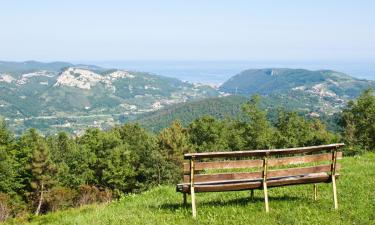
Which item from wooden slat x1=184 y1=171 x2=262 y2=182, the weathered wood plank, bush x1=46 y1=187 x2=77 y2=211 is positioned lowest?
bush x1=46 y1=187 x2=77 y2=211

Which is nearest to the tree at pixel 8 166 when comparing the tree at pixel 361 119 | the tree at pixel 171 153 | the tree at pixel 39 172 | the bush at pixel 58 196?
the tree at pixel 39 172

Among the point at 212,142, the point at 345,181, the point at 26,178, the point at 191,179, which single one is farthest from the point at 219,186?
the point at 212,142

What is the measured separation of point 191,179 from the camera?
10.5 metres

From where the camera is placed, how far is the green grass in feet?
33.6

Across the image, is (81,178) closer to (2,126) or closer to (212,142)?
(2,126)

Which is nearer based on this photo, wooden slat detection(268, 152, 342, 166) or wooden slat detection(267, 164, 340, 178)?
wooden slat detection(268, 152, 342, 166)

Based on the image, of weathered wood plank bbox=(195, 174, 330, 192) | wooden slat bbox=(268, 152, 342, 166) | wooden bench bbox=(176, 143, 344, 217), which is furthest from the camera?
wooden slat bbox=(268, 152, 342, 166)

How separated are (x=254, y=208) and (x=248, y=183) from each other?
0.77 m

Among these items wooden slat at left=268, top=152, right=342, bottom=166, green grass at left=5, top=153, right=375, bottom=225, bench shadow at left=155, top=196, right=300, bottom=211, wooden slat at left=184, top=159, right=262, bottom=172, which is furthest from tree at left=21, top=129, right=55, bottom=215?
wooden slat at left=268, top=152, right=342, bottom=166

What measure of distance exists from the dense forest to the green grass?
44639mm

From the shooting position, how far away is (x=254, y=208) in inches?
436

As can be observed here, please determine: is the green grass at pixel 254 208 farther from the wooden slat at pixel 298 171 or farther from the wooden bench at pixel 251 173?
the wooden slat at pixel 298 171

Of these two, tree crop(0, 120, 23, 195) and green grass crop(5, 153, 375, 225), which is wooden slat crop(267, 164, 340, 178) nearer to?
green grass crop(5, 153, 375, 225)

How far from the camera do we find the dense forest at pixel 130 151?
60469 millimetres
